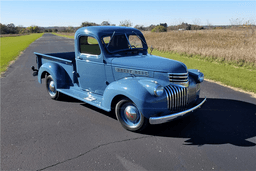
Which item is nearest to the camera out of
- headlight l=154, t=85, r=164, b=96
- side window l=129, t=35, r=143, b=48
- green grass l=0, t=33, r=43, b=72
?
headlight l=154, t=85, r=164, b=96

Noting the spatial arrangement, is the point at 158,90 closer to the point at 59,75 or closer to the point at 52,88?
the point at 59,75

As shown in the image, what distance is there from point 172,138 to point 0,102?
514 centimetres

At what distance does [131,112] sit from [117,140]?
61cm

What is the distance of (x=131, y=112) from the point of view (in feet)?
12.9

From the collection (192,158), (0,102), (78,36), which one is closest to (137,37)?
(78,36)

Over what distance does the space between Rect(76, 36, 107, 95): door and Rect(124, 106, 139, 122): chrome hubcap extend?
1084 mm

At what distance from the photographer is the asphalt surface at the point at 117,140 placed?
3090mm

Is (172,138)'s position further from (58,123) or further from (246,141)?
(58,123)

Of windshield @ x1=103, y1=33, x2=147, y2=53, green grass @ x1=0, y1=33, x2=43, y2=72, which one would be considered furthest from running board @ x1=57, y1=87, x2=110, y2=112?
green grass @ x1=0, y1=33, x2=43, y2=72

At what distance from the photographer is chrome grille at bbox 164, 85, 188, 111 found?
3.79m

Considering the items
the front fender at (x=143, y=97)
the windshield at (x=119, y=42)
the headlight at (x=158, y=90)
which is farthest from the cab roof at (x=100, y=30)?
the headlight at (x=158, y=90)

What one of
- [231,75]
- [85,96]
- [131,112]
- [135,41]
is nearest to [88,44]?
[135,41]

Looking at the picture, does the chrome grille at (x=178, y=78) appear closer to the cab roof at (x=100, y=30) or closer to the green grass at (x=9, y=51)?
the cab roof at (x=100, y=30)

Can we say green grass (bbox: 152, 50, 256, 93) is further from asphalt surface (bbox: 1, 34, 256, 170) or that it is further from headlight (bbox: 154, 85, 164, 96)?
headlight (bbox: 154, 85, 164, 96)
